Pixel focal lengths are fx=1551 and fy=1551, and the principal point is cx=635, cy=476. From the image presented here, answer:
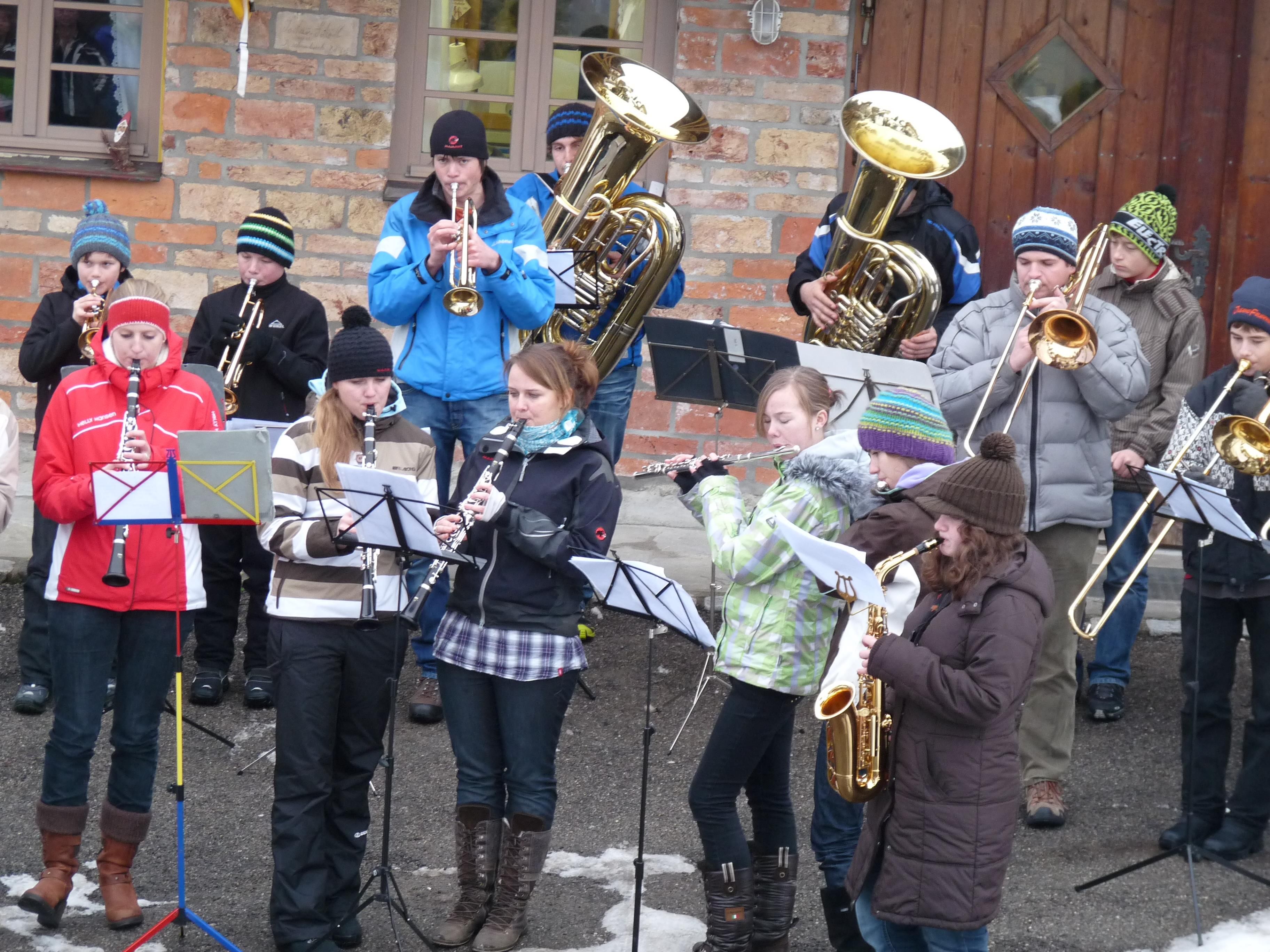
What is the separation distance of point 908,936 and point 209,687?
3.30 metres

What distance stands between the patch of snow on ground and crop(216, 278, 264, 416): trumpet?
7.43 feet

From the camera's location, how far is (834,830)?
4.23 metres

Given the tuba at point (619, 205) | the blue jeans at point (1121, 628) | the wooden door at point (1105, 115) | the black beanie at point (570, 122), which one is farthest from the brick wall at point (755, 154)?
the blue jeans at point (1121, 628)

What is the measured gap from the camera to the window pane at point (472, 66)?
8055 mm

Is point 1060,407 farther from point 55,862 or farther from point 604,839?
point 55,862

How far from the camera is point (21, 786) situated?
17.1ft

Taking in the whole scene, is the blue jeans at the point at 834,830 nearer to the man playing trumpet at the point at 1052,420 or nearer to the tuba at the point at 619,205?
the man playing trumpet at the point at 1052,420

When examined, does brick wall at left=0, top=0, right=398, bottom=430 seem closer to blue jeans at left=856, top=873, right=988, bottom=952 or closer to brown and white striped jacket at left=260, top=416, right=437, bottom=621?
brown and white striped jacket at left=260, top=416, right=437, bottom=621

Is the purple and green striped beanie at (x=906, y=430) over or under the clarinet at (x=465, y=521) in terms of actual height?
over

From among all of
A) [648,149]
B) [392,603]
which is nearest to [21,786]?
[392,603]

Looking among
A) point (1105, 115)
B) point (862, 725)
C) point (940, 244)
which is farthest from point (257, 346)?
point (1105, 115)

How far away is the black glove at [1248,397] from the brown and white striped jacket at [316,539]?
99.8 inches

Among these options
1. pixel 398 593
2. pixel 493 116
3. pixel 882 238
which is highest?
pixel 493 116

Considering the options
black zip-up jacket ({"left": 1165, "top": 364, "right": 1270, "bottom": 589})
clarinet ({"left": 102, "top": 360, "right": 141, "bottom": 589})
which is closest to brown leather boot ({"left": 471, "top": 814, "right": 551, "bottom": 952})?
clarinet ({"left": 102, "top": 360, "right": 141, "bottom": 589})
